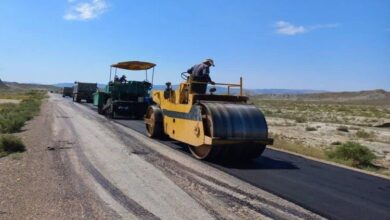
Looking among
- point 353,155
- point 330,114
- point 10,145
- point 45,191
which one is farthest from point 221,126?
point 330,114

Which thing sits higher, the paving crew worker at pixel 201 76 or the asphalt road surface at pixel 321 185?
the paving crew worker at pixel 201 76

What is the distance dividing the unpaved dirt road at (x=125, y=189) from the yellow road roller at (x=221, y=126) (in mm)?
570

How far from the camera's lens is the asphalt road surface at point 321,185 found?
7.71 meters

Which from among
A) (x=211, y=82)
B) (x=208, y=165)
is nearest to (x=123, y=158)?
(x=208, y=165)

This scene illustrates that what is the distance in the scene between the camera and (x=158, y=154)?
503 inches

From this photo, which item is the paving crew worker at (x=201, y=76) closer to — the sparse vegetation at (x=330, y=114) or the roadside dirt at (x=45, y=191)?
the roadside dirt at (x=45, y=191)

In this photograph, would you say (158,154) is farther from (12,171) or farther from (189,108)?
(12,171)

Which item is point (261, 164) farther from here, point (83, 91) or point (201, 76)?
point (83, 91)

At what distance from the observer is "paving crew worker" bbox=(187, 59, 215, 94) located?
44.5ft

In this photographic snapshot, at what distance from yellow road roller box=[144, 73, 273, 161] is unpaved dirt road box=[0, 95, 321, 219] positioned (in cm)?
57

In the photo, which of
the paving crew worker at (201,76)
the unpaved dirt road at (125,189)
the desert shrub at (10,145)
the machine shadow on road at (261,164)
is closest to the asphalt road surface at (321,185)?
the machine shadow on road at (261,164)

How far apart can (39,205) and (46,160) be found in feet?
14.2

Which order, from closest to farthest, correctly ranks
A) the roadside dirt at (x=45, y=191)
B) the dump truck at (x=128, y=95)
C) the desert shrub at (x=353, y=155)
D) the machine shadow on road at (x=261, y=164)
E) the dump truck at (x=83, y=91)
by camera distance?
the roadside dirt at (x=45, y=191), the machine shadow on road at (x=261, y=164), the desert shrub at (x=353, y=155), the dump truck at (x=128, y=95), the dump truck at (x=83, y=91)

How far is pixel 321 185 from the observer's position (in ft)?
31.4
